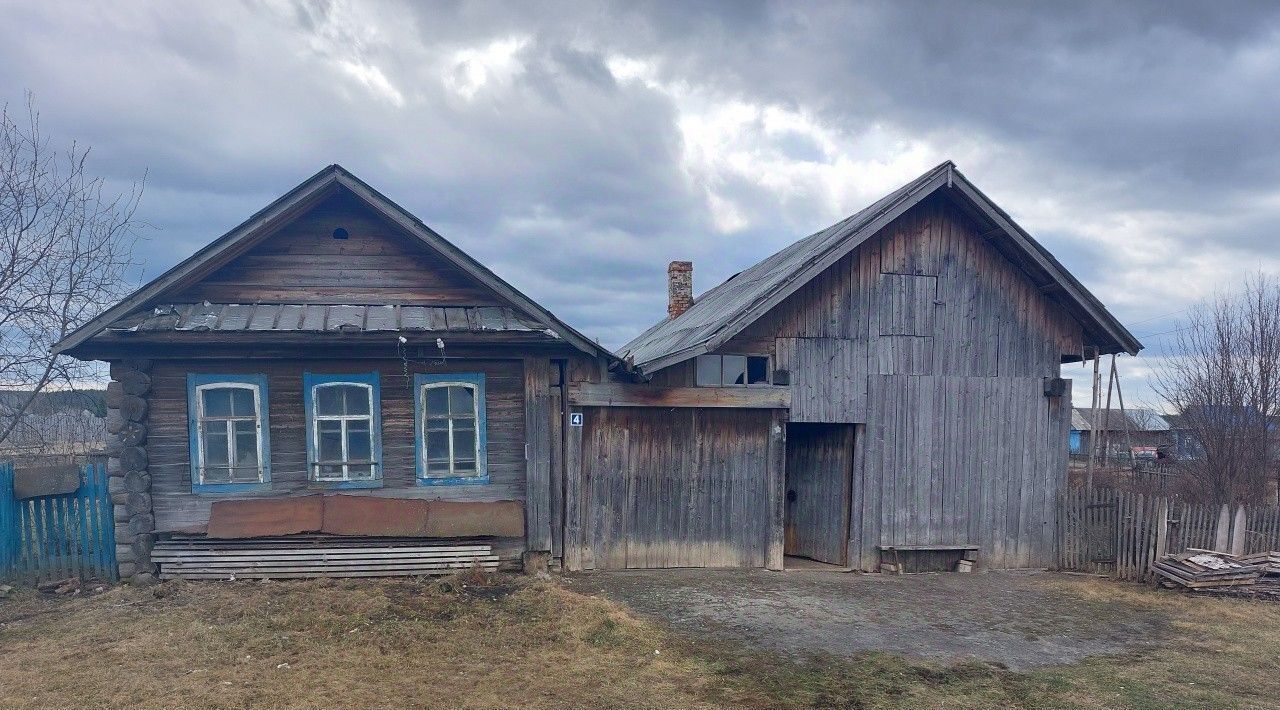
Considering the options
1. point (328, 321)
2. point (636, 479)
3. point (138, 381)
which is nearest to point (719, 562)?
point (636, 479)

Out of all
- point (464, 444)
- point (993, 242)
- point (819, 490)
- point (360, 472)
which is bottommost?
point (819, 490)

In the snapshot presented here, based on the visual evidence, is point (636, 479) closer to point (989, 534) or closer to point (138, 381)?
point (989, 534)

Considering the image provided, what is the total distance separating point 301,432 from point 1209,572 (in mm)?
13260

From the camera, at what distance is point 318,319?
30.6 ft

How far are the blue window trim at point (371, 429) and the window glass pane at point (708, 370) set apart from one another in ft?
15.9

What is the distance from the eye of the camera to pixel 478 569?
9.52m

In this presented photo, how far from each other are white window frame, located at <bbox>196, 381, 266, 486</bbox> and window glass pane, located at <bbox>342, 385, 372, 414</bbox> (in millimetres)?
1222

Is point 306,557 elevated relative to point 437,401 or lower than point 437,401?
lower

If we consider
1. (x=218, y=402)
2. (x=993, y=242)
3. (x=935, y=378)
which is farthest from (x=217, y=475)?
(x=993, y=242)

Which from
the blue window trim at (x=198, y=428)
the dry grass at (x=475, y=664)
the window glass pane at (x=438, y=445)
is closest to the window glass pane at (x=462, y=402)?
the window glass pane at (x=438, y=445)

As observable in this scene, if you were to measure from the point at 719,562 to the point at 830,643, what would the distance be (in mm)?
3284

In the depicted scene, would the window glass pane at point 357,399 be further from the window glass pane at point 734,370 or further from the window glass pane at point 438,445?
the window glass pane at point 734,370

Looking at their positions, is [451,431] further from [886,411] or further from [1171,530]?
[1171,530]

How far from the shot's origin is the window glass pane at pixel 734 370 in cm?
1051
